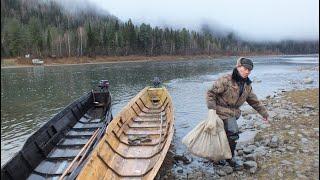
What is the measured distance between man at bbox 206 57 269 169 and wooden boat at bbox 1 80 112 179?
3283 mm

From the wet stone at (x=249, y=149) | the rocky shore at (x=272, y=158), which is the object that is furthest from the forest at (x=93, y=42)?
the wet stone at (x=249, y=149)

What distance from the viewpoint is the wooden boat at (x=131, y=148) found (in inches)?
301

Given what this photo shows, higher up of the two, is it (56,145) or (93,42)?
(93,42)

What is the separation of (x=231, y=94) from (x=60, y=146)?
5.62m

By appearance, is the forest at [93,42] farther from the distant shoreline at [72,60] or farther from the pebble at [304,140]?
the pebble at [304,140]

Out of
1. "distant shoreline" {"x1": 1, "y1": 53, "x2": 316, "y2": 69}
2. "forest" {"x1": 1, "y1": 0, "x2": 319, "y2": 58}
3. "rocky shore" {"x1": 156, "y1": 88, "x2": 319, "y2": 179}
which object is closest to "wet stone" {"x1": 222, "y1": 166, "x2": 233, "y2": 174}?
"rocky shore" {"x1": 156, "y1": 88, "x2": 319, "y2": 179}

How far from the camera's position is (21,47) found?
95.1m

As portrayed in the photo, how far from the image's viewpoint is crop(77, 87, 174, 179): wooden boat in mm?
7633

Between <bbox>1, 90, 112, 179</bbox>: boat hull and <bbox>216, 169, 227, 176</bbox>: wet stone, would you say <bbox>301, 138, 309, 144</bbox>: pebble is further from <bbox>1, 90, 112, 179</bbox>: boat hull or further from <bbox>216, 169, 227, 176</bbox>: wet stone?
<bbox>1, 90, 112, 179</bbox>: boat hull

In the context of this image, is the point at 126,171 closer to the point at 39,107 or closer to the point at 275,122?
the point at 275,122

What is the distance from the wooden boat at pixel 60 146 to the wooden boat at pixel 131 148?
479mm

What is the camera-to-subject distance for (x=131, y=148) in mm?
10062

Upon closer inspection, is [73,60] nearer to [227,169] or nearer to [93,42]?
[93,42]

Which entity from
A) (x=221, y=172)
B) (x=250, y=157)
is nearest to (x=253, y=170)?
(x=221, y=172)
